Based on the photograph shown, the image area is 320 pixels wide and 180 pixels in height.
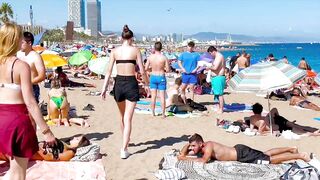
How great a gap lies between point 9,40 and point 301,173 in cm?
319

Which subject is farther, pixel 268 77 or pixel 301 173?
pixel 268 77

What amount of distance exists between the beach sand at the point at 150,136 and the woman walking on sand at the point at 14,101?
83.6 inches

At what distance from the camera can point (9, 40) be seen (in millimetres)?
2656

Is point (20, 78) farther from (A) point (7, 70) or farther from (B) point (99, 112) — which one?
(B) point (99, 112)

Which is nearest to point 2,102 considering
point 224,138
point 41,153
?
point 41,153

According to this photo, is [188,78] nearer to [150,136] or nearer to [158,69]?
[158,69]

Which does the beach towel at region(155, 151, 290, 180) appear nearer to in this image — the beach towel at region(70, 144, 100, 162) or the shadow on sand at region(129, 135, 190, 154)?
the beach towel at region(70, 144, 100, 162)

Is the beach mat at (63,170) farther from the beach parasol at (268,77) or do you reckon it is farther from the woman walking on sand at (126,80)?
the beach parasol at (268,77)

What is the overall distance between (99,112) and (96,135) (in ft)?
7.55

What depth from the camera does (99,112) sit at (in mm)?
9117

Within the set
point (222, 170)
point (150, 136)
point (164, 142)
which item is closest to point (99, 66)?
point (150, 136)

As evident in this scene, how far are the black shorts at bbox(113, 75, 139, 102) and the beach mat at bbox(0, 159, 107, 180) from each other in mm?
959

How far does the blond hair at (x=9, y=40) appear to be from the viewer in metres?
2.64

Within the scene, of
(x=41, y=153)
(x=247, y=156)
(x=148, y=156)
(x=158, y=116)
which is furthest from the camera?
(x=158, y=116)
